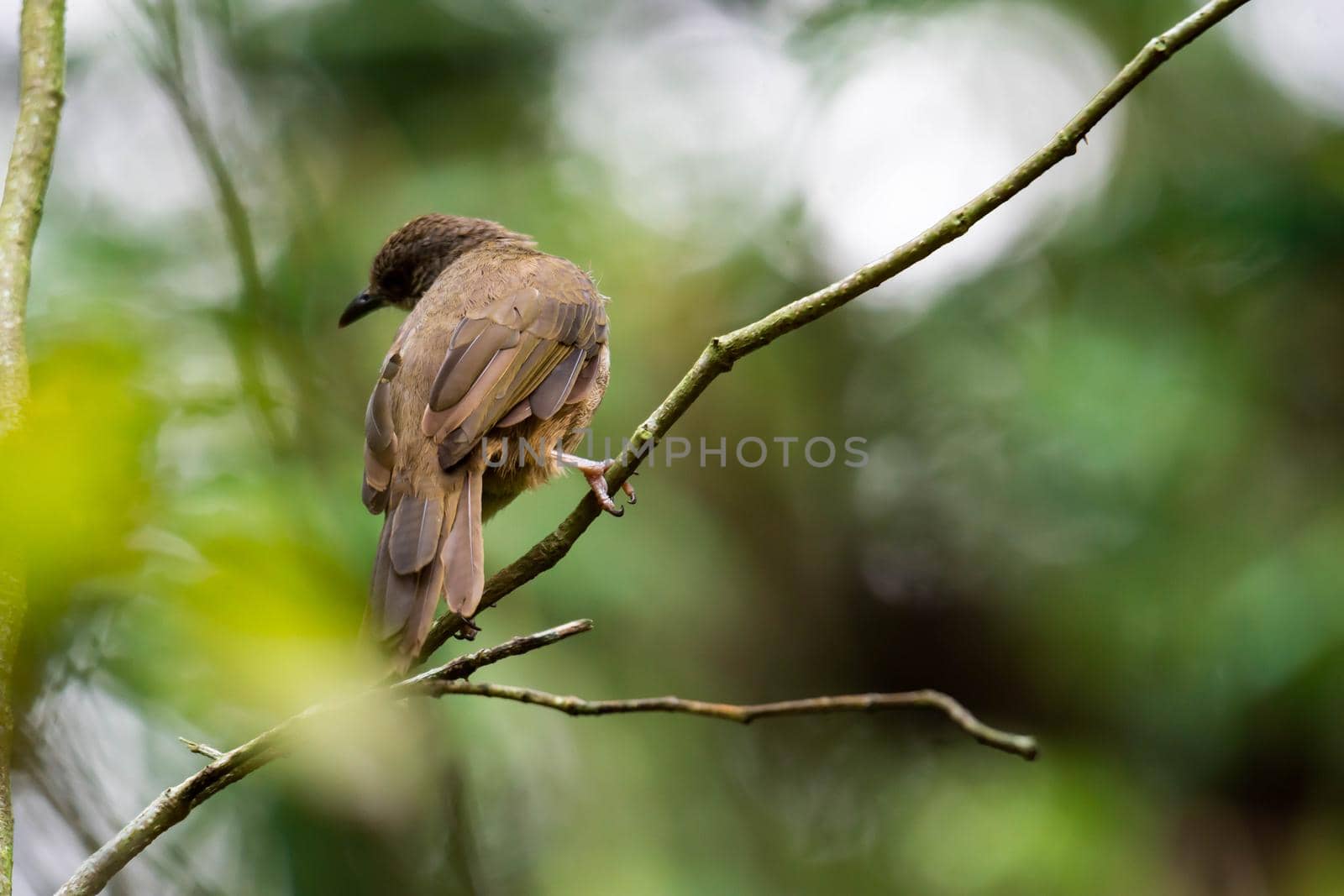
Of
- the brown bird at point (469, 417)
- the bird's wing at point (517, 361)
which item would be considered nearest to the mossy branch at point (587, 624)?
the brown bird at point (469, 417)

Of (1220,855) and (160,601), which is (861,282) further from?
(1220,855)

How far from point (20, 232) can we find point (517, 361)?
1722 millimetres

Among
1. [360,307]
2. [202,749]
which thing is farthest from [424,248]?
[202,749]

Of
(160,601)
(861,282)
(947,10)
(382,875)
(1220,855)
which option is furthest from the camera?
(947,10)

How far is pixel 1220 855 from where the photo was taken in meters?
7.03

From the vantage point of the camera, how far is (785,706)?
6.93 feet

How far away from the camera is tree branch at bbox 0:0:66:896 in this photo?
1.80 m

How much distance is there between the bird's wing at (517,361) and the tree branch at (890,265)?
876mm

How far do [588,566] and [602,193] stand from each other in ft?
10.1

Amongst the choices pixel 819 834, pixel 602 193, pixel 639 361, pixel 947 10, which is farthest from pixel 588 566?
pixel 947 10

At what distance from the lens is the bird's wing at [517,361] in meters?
3.66

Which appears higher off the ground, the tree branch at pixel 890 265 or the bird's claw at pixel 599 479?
the tree branch at pixel 890 265

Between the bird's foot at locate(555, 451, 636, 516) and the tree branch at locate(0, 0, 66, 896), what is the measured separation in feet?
4.29

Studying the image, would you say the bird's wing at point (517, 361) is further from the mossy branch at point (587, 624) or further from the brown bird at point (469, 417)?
the mossy branch at point (587, 624)
